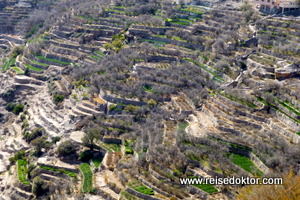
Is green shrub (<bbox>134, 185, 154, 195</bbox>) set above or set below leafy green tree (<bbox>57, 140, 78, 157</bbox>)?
above

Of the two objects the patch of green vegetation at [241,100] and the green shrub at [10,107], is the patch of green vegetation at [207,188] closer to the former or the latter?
the patch of green vegetation at [241,100]

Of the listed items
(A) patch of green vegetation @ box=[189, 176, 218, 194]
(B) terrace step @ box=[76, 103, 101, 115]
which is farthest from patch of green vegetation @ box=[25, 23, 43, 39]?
(A) patch of green vegetation @ box=[189, 176, 218, 194]

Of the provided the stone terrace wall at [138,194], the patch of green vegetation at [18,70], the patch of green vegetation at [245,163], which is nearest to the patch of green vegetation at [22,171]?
the stone terrace wall at [138,194]

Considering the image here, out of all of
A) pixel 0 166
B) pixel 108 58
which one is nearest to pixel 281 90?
pixel 108 58

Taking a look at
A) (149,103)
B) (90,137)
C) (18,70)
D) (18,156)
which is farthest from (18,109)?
(149,103)

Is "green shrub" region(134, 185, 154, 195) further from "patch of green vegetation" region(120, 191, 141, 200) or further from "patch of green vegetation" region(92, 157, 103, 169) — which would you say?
"patch of green vegetation" region(92, 157, 103, 169)
